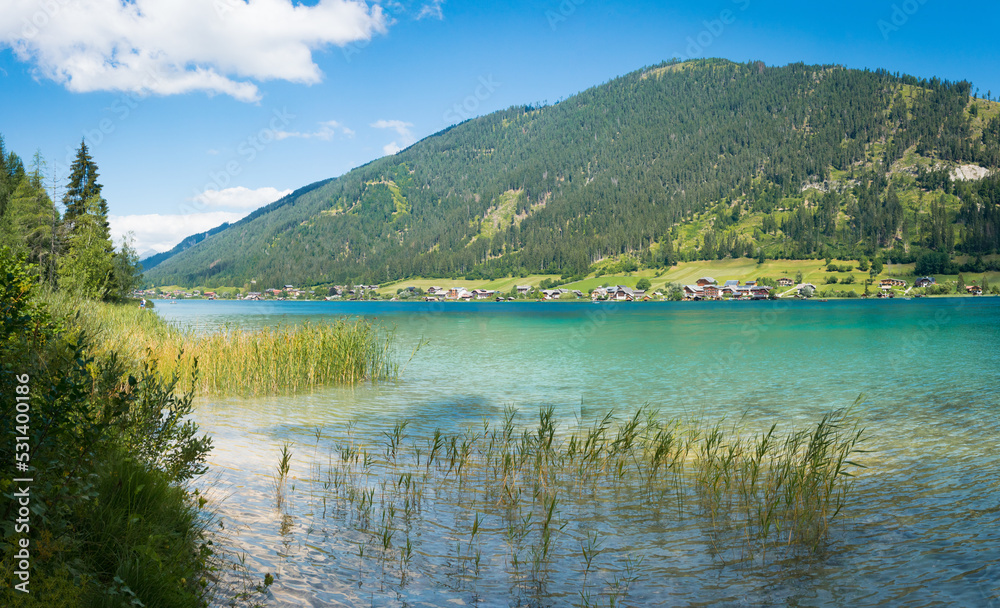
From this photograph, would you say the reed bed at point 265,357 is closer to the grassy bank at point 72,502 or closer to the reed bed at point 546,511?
the reed bed at point 546,511

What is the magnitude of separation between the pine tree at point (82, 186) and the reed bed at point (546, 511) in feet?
222

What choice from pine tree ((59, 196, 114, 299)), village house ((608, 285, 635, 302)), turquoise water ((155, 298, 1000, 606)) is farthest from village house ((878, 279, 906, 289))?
pine tree ((59, 196, 114, 299))

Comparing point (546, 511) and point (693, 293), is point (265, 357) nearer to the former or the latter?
point (546, 511)

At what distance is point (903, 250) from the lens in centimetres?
17912

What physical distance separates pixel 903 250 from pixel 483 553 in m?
222

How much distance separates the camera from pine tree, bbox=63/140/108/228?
60.7m

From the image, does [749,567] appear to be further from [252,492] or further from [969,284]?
[969,284]

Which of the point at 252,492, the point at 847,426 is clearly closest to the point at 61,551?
the point at 252,492

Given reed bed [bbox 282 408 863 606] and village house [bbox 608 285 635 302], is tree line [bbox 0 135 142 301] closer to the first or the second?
reed bed [bbox 282 408 863 606]

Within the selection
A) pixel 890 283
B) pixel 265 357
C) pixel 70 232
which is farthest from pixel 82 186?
pixel 890 283

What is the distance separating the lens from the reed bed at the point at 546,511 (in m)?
6.07

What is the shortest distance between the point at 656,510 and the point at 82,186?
78495 mm

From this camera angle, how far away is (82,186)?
208 feet

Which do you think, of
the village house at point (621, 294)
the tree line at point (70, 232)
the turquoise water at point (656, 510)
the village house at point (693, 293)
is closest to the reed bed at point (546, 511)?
the turquoise water at point (656, 510)
